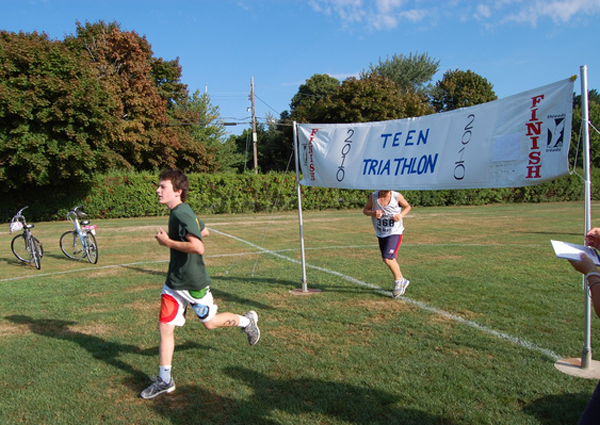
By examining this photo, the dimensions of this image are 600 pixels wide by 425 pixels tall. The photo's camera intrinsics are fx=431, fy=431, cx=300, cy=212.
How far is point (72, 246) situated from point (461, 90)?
48.1m

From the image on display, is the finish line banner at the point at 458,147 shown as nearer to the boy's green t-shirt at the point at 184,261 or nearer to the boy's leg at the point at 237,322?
the boy's leg at the point at 237,322

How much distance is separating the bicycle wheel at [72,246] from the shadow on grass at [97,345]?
5072 millimetres

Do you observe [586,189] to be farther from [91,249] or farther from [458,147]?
[91,249]

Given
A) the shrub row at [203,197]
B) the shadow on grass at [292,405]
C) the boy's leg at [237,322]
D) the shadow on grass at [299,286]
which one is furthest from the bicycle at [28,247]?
the shrub row at [203,197]

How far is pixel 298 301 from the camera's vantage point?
6668mm

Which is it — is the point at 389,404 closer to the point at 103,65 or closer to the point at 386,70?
the point at 103,65

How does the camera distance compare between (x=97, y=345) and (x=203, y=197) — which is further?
(x=203, y=197)

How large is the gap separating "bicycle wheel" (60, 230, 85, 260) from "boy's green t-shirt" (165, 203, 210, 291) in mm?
8252

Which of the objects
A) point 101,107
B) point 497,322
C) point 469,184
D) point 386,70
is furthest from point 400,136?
point 386,70

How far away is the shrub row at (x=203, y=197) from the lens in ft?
83.0

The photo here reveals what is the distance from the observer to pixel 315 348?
4742mm

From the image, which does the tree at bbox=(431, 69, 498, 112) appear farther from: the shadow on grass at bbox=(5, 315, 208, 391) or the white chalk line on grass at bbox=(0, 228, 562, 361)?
the shadow on grass at bbox=(5, 315, 208, 391)

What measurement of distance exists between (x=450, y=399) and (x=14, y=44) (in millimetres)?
27149

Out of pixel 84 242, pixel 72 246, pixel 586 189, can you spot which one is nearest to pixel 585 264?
pixel 586 189
